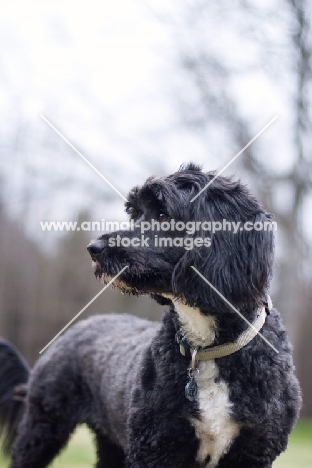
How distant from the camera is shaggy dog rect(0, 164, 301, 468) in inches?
115

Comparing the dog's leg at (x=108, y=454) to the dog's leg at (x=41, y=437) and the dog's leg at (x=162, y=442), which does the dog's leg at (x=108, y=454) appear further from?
the dog's leg at (x=162, y=442)

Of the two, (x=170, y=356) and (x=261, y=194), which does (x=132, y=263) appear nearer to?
(x=170, y=356)

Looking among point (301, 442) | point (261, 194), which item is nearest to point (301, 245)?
point (261, 194)

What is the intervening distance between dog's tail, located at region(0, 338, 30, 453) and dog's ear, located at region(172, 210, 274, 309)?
2.46 metres

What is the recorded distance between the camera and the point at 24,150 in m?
16.6

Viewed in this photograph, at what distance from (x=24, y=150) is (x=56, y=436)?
13.1m

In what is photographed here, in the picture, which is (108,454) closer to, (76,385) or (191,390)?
(76,385)

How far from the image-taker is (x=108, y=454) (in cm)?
446

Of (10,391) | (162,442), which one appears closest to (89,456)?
(10,391)

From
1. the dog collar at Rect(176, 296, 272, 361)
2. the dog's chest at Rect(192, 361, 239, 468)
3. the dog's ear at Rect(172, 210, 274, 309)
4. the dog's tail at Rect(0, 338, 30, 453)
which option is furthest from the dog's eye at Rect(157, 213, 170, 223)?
the dog's tail at Rect(0, 338, 30, 453)

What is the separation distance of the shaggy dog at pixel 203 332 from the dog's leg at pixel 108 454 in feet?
3.69

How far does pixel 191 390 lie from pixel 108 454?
1.82 meters

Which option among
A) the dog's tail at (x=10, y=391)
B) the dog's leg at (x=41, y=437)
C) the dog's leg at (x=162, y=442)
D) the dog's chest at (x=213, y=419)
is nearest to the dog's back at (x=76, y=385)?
the dog's leg at (x=41, y=437)

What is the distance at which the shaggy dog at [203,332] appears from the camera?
2.93m
